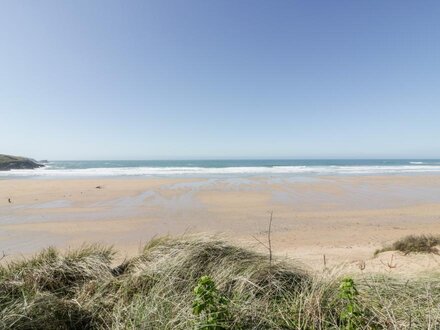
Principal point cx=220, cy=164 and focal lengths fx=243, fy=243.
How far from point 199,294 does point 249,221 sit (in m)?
9.59

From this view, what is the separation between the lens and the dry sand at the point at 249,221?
7.72 metres

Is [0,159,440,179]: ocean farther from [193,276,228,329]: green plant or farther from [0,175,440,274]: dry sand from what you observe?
[193,276,228,329]: green plant

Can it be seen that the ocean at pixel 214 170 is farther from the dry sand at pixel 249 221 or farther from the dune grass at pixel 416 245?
the dune grass at pixel 416 245

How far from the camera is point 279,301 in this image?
278 cm

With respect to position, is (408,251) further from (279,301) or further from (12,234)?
(12,234)

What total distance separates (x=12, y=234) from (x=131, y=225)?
14.6 feet

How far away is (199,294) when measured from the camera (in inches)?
81.4

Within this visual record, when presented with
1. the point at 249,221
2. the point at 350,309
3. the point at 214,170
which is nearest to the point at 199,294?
the point at 350,309

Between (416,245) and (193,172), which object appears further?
(193,172)

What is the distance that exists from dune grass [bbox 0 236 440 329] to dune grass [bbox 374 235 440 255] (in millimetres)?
4681

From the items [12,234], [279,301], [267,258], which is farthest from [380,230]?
[12,234]

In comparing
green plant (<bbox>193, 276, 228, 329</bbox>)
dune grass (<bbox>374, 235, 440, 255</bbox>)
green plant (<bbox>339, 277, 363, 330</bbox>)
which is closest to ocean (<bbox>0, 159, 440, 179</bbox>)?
dune grass (<bbox>374, 235, 440, 255</bbox>)

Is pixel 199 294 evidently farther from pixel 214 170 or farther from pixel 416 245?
pixel 214 170

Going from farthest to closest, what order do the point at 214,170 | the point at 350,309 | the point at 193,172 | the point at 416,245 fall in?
the point at 214,170, the point at 193,172, the point at 416,245, the point at 350,309
